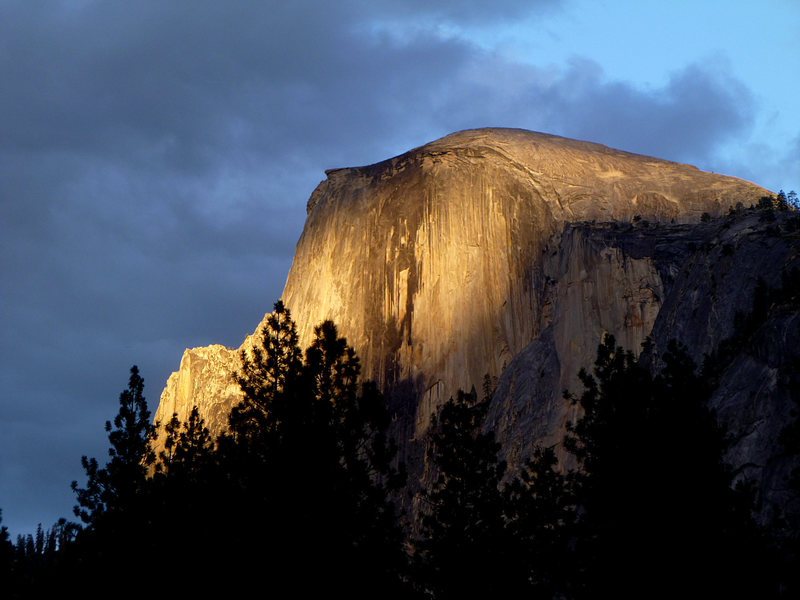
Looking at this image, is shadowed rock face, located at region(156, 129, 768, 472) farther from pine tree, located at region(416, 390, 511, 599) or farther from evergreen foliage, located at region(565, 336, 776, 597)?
evergreen foliage, located at region(565, 336, 776, 597)

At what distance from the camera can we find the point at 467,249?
8806 centimetres

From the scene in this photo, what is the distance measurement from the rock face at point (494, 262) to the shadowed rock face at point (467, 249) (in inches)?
6.5

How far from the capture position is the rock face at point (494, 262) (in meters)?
67.3

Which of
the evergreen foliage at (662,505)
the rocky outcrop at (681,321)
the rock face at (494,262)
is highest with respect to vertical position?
the rock face at (494,262)

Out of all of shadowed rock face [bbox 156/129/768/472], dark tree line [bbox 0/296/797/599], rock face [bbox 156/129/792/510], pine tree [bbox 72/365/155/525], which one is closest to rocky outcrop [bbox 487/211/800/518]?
rock face [bbox 156/129/792/510]

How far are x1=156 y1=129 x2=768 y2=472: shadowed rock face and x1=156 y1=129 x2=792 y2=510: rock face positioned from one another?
16 cm

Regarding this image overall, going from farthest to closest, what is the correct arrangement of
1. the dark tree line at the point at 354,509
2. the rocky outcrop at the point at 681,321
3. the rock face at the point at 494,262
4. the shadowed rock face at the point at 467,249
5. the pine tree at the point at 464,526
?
1. the shadowed rock face at the point at 467,249
2. the rock face at the point at 494,262
3. the rocky outcrop at the point at 681,321
4. the pine tree at the point at 464,526
5. the dark tree line at the point at 354,509

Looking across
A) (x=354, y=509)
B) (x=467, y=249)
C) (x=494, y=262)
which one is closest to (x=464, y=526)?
(x=354, y=509)

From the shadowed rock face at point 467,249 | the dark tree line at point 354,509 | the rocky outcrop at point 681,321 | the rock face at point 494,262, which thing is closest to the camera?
the dark tree line at point 354,509

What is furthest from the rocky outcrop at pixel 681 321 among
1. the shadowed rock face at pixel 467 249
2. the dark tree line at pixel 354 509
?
the dark tree line at pixel 354 509

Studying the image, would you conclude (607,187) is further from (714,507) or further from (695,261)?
(714,507)

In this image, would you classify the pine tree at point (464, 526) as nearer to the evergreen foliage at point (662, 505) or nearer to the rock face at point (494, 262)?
the evergreen foliage at point (662, 505)

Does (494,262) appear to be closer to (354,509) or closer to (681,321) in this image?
(681,321)

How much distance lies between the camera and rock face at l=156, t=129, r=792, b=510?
67.3m
